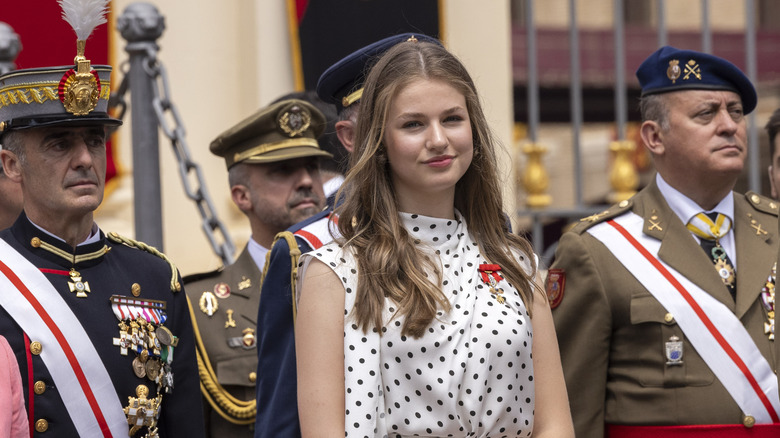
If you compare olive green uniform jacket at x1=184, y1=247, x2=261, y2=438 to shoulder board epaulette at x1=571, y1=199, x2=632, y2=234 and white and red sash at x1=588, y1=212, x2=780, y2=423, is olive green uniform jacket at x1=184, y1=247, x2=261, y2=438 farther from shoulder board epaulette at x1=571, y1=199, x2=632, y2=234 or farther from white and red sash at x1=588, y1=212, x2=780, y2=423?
white and red sash at x1=588, y1=212, x2=780, y2=423

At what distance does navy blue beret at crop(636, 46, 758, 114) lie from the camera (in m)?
4.20

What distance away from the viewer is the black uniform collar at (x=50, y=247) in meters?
3.33

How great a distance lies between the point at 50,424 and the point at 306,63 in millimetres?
3543

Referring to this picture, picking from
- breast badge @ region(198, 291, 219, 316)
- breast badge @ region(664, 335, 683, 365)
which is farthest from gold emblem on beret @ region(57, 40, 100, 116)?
breast badge @ region(664, 335, 683, 365)

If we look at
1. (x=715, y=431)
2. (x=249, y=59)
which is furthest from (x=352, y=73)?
(x=249, y=59)

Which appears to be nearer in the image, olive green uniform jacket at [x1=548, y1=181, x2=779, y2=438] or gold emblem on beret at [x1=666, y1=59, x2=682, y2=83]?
olive green uniform jacket at [x1=548, y1=181, x2=779, y2=438]

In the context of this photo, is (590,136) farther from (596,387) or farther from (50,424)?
(50,424)

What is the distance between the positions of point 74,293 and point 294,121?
1.57m

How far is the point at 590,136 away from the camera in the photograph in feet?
Result: 53.8

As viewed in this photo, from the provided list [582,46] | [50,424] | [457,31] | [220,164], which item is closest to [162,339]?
[50,424]

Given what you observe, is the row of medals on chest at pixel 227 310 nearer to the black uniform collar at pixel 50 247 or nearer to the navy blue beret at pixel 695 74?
the black uniform collar at pixel 50 247

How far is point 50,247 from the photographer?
333 cm

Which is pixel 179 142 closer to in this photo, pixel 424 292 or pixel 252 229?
pixel 252 229

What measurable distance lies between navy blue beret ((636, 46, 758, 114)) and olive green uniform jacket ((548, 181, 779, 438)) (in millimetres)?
419
